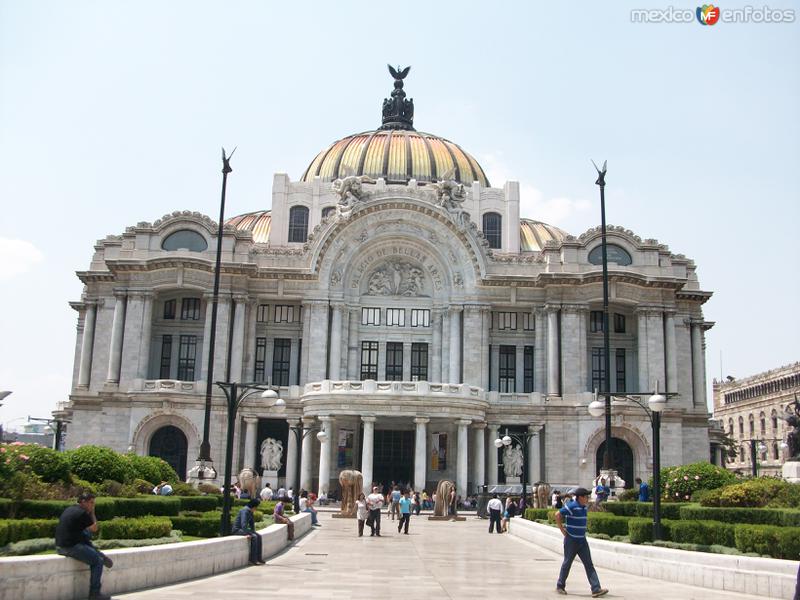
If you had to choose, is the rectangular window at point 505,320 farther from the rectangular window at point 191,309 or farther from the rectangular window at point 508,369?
the rectangular window at point 191,309

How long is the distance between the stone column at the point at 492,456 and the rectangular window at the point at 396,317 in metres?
10.5

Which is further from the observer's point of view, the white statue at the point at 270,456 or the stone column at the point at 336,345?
the stone column at the point at 336,345

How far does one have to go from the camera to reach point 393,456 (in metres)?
63.9

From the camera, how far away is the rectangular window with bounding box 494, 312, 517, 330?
6794cm

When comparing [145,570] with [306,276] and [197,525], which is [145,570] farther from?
[306,276]

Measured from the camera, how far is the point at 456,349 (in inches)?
2594

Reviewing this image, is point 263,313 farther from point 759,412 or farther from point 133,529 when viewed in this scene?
point 759,412

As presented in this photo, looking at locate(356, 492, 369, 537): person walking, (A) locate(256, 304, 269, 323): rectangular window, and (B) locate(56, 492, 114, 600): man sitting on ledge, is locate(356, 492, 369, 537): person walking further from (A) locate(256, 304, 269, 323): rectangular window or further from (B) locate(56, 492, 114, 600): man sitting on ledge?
(A) locate(256, 304, 269, 323): rectangular window

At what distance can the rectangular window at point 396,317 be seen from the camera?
6844 centimetres

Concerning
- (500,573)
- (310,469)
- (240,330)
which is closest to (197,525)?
(500,573)

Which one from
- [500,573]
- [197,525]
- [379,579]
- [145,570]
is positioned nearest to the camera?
[145,570]

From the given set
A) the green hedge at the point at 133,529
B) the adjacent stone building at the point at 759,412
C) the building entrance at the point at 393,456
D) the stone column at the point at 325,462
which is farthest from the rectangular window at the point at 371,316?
the adjacent stone building at the point at 759,412

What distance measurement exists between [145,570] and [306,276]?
4778cm

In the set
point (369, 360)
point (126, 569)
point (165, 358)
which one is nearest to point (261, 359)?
point (165, 358)
